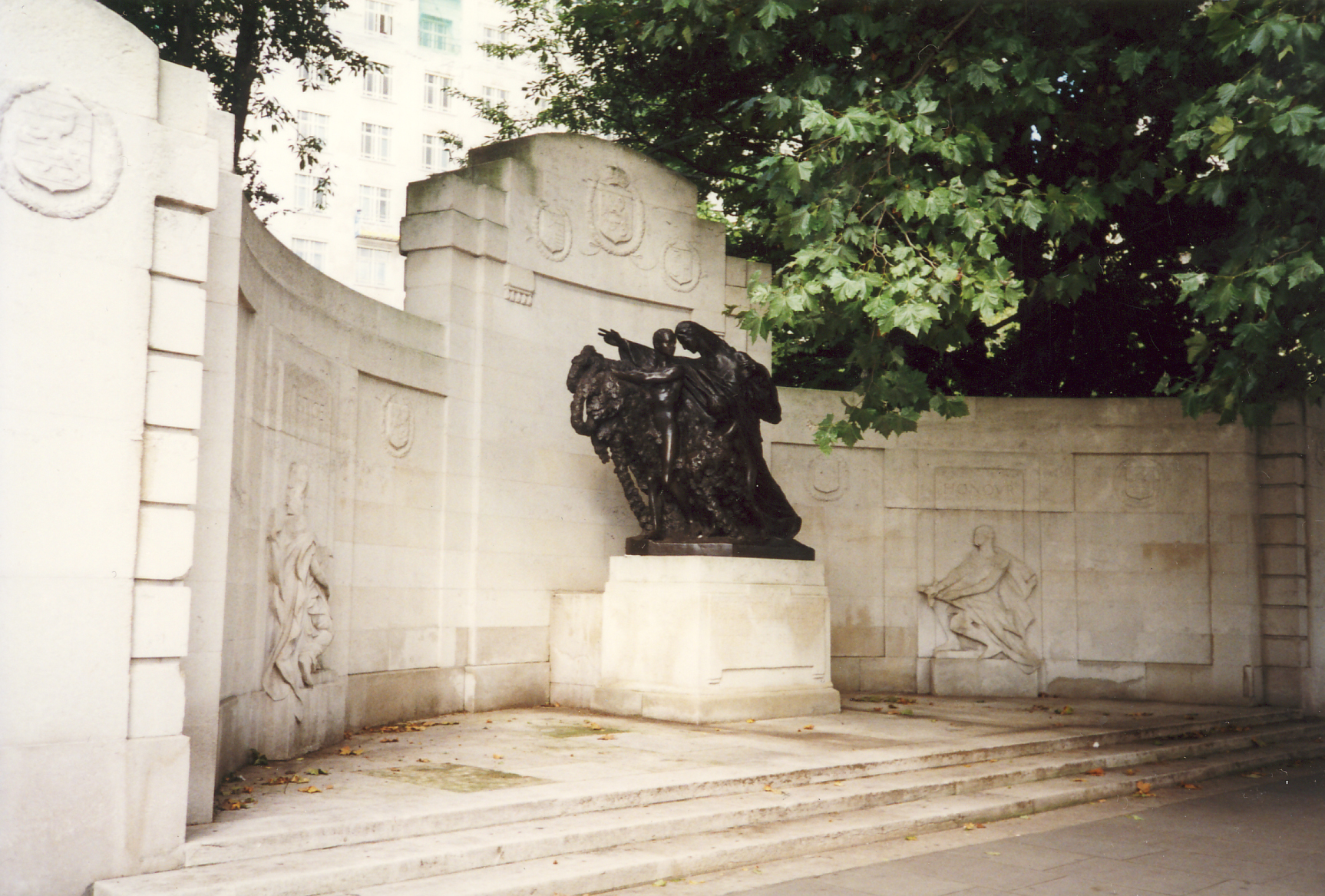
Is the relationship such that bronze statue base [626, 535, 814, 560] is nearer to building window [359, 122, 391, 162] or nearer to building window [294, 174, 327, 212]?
→ building window [294, 174, 327, 212]

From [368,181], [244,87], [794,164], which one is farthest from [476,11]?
[794,164]

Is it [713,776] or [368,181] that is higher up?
[368,181]

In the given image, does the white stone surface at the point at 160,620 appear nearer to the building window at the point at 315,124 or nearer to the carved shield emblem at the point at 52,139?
the carved shield emblem at the point at 52,139

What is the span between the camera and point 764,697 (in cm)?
1155

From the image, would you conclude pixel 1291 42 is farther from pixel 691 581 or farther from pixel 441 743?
pixel 441 743

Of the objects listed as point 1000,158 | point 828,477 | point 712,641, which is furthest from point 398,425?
point 1000,158

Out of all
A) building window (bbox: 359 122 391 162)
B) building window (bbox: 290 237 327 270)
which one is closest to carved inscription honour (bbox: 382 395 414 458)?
building window (bbox: 290 237 327 270)

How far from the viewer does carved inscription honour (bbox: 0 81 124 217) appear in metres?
5.53

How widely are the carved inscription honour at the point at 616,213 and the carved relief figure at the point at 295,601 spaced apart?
595 cm

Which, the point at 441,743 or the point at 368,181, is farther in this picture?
the point at 368,181

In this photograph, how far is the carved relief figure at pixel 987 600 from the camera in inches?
587

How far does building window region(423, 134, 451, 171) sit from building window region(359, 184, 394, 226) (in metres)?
2.02

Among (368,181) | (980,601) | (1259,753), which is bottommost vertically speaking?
(1259,753)

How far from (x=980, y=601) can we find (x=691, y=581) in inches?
207
